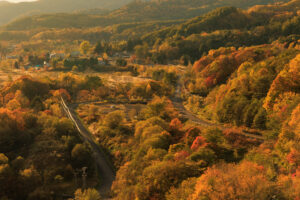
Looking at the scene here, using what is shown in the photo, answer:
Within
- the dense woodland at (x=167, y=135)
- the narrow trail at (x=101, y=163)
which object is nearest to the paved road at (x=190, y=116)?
the dense woodland at (x=167, y=135)

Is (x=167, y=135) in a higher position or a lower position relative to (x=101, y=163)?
higher

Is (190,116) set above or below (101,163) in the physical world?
above

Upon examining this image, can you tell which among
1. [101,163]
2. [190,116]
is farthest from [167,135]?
[190,116]

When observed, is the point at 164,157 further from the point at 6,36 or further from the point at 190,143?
the point at 6,36

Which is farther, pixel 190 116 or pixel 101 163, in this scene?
pixel 190 116

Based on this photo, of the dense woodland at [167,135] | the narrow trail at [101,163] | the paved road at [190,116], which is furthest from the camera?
the paved road at [190,116]

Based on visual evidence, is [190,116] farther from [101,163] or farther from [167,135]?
[101,163]

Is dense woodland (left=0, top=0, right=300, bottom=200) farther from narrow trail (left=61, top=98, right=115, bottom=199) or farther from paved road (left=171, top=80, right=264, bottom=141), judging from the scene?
narrow trail (left=61, top=98, right=115, bottom=199)

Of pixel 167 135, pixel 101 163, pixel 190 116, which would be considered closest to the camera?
pixel 167 135

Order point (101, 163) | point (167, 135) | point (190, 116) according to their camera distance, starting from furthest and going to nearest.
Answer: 1. point (190, 116)
2. point (101, 163)
3. point (167, 135)

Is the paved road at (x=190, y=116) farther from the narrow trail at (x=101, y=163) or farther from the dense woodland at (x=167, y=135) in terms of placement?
the narrow trail at (x=101, y=163)

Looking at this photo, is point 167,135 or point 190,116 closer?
point 167,135

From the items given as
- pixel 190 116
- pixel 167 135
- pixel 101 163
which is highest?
pixel 167 135
